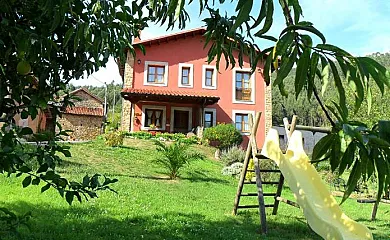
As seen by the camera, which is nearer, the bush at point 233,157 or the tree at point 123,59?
the tree at point 123,59

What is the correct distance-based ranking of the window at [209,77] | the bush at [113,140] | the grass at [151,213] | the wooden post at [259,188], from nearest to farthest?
the grass at [151,213]
the wooden post at [259,188]
the bush at [113,140]
the window at [209,77]

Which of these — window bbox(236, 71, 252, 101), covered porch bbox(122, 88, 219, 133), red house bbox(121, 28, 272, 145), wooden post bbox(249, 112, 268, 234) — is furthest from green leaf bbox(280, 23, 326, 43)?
window bbox(236, 71, 252, 101)

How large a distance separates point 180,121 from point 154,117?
1522 millimetres

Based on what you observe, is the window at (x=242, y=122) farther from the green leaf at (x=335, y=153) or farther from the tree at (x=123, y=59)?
the green leaf at (x=335, y=153)

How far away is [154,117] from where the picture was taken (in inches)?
744

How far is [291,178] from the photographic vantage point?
2.18ft

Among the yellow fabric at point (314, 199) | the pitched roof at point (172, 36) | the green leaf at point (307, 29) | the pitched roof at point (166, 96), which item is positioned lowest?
the yellow fabric at point (314, 199)

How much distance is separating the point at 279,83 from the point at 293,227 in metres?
5.58

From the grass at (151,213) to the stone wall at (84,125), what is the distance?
1415 cm

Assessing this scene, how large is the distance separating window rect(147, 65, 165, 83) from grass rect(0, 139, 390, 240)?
9641 millimetres

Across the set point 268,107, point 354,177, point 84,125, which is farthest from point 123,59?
point 84,125

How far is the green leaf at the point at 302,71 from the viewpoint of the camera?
2.14ft

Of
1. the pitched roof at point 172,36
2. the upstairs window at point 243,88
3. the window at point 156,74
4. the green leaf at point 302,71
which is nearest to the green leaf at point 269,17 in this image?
the green leaf at point 302,71

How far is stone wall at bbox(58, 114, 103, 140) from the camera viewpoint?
2362cm
